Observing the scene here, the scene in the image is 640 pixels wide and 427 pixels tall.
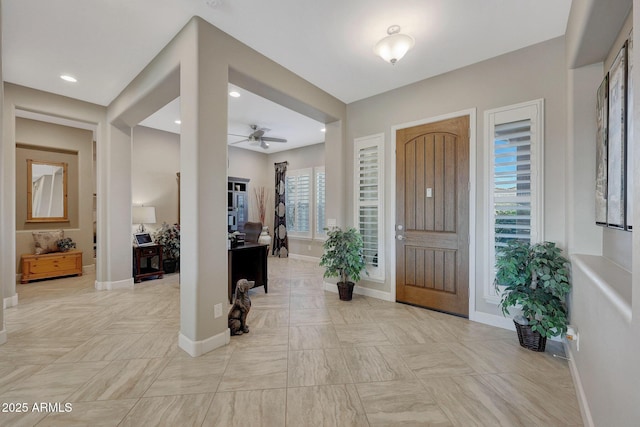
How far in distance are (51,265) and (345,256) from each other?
17.1 feet

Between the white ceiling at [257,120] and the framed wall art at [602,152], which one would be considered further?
the white ceiling at [257,120]

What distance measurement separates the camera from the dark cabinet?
247 inches

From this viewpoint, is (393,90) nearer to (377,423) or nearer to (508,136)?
(508,136)

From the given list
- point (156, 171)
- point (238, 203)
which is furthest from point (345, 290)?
point (156, 171)

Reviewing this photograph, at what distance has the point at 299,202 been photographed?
23.1ft

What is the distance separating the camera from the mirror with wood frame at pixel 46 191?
4.88 m

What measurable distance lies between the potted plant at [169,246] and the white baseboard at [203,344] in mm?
3156

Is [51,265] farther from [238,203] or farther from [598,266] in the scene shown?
[598,266]

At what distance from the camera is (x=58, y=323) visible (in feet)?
9.38

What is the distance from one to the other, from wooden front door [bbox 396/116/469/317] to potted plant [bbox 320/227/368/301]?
0.54m

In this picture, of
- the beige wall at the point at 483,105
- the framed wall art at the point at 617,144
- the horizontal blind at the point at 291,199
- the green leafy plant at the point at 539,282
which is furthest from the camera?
the horizontal blind at the point at 291,199

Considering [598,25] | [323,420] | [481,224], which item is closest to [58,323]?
[323,420]

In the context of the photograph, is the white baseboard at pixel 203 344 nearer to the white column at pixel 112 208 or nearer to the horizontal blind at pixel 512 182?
the white column at pixel 112 208

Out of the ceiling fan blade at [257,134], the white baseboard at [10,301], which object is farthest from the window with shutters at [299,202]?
the white baseboard at [10,301]
